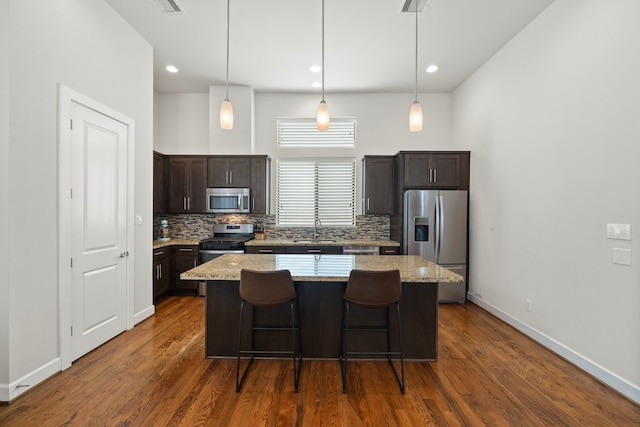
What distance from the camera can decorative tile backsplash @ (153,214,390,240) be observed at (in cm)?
554

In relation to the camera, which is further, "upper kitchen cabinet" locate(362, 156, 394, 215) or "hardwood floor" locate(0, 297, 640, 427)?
"upper kitchen cabinet" locate(362, 156, 394, 215)

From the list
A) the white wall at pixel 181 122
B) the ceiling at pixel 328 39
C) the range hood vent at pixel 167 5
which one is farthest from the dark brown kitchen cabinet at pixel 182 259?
the range hood vent at pixel 167 5

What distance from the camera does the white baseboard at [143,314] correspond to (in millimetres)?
3688

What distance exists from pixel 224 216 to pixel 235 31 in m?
2.99

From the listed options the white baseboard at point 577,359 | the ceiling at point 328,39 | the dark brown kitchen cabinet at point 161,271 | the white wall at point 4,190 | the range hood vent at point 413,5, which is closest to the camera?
the white wall at point 4,190

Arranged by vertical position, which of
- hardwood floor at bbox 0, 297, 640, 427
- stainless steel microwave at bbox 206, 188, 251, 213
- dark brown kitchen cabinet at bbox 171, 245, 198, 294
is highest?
stainless steel microwave at bbox 206, 188, 251, 213

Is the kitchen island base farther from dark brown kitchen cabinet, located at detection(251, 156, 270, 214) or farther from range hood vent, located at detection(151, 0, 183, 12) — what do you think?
range hood vent, located at detection(151, 0, 183, 12)

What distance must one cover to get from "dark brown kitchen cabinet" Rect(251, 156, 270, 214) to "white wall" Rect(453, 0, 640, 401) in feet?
11.1

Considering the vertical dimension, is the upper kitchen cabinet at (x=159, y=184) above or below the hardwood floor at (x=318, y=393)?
above

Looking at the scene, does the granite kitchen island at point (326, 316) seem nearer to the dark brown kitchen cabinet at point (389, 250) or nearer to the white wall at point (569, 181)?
the white wall at point (569, 181)

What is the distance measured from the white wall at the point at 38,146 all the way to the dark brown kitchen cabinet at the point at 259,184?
2.37m

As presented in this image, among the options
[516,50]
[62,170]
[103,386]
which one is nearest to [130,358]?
[103,386]

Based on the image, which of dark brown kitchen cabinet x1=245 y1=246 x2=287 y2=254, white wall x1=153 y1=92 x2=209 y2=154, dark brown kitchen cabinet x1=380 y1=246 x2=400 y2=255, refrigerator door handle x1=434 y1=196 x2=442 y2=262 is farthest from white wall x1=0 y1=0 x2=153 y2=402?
refrigerator door handle x1=434 y1=196 x2=442 y2=262

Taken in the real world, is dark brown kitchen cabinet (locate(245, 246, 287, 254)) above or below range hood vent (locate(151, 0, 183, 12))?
below
